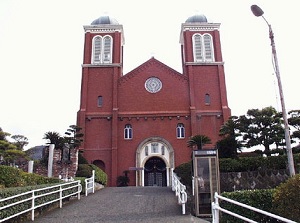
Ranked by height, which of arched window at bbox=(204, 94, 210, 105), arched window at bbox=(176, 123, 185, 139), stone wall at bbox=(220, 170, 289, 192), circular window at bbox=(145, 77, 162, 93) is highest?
circular window at bbox=(145, 77, 162, 93)

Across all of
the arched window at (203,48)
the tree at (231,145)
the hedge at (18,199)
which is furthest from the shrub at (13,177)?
the arched window at (203,48)

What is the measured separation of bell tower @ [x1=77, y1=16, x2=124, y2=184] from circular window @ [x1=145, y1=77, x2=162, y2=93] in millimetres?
3043

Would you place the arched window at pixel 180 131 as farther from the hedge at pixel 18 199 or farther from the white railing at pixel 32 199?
the hedge at pixel 18 199

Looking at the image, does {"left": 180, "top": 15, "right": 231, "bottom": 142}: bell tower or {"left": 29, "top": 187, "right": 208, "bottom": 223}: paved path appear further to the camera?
{"left": 180, "top": 15, "right": 231, "bottom": 142}: bell tower

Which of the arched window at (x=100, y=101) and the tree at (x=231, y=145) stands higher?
the arched window at (x=100, y=101)

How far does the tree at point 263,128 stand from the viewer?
20.5m

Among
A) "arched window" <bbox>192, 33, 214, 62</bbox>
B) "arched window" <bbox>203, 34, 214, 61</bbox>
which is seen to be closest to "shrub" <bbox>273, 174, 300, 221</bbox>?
"arched window" <bbox>192, 33, 214, 62</bbox>

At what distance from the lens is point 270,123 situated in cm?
2061

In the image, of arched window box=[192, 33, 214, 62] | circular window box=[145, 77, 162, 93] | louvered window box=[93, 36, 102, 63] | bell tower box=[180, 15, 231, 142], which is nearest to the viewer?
bell tower box=[180, 15, 231, 142]

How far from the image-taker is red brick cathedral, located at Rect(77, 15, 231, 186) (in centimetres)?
2844

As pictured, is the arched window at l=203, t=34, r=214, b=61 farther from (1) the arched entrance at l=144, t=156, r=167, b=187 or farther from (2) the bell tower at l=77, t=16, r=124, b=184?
(1) the arched entrance at l=144, t=156, r=167, b=187

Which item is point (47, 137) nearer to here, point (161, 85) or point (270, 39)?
point (161, 85)

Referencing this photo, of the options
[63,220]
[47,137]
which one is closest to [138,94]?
[47,137]

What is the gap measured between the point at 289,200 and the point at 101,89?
25.8 meters
